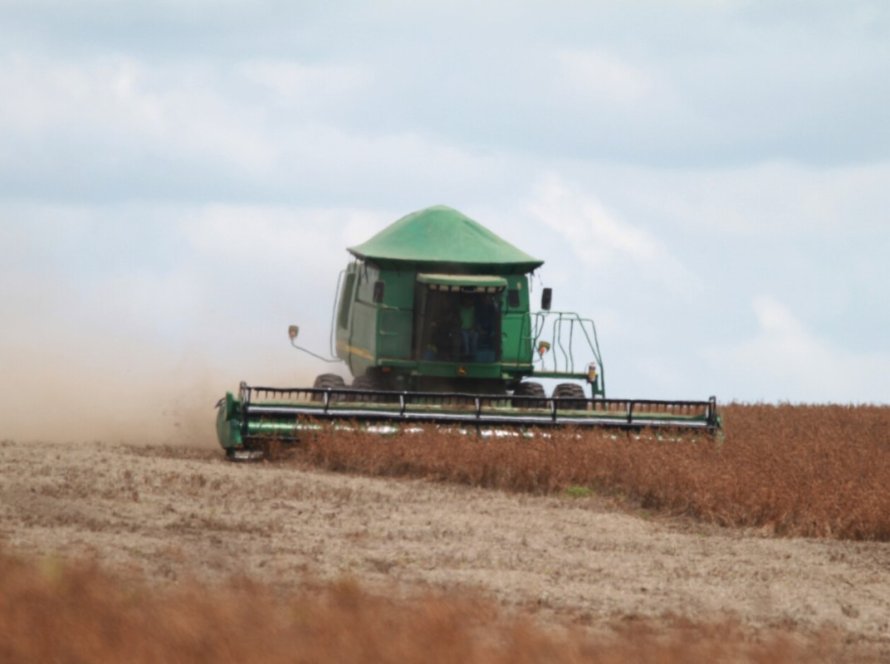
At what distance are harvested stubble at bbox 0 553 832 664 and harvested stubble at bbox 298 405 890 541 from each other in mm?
7035

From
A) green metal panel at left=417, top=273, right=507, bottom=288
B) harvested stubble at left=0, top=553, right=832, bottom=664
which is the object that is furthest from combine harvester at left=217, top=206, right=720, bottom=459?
harvested stubble at left=0, top=553, right=832, bottom=664

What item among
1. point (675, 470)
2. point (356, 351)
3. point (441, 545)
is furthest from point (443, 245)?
point (441, 545)

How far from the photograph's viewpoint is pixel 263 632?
5910 millimetres

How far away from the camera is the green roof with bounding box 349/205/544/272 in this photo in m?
20.5

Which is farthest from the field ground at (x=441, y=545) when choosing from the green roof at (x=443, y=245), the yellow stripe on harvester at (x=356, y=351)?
the green roof at (x=443, y=245)

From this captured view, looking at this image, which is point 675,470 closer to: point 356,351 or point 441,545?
point 441,545

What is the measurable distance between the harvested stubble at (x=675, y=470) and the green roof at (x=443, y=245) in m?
3.43

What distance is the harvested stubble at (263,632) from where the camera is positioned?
18.5 ft

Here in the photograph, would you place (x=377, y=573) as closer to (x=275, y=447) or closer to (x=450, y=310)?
(x=275, y=447)

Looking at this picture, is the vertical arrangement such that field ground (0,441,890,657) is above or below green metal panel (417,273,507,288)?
below

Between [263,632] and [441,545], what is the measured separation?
5.79 meters

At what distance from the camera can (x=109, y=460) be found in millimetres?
16234

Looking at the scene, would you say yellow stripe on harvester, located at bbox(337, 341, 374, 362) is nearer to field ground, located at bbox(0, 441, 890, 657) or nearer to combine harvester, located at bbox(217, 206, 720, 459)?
combine harvester, located at bbox(217, 206, 720, 459)

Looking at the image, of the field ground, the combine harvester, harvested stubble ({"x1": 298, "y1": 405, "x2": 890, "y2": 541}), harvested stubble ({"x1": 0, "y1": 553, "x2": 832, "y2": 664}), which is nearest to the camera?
harvested stubble ({"x1": 0, "y1": 553, "x2": 832, "y2": 664})
